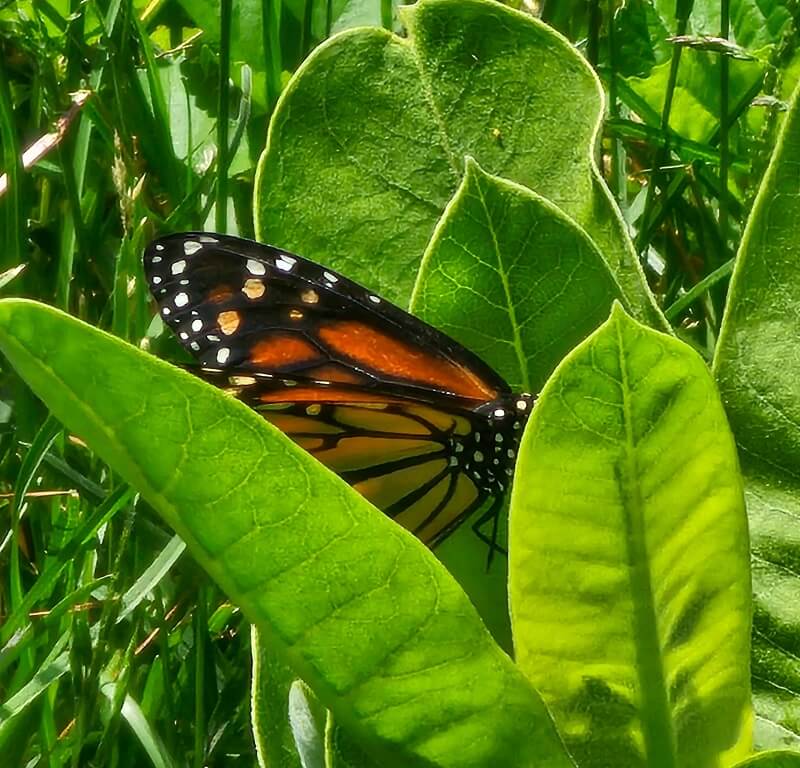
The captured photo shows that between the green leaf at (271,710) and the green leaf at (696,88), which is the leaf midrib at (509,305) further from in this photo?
the green leaf at (696,88)

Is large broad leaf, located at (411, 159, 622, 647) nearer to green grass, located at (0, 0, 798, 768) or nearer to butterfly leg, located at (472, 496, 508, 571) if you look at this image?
butterfly leg, located at (472, 496, 508, 571)

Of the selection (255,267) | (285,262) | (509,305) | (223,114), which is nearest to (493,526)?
(509,305)

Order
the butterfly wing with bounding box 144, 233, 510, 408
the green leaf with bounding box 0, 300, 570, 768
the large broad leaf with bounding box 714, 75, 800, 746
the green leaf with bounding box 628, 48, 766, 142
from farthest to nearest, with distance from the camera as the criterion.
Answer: the green leaf with bounding box 628, 48, 766, 142, the butterfly wing with bounding box 144, 233, 510, 408, the large broad leaf with bounding box 714, 75, 800, 746, the green leaf with bounding box 0, 300, 570, 768

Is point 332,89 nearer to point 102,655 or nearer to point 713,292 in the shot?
point 102,655

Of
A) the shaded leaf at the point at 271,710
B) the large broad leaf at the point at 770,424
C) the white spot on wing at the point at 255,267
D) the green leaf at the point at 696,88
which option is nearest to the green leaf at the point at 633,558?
the large broad leaf at the point at 770,424

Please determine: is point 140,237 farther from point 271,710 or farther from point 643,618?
point 643,618

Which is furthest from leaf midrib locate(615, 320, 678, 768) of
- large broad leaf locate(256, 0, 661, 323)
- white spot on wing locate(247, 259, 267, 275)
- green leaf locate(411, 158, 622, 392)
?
white spot on wing locate(247, 259, 267, 275)
